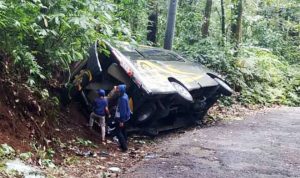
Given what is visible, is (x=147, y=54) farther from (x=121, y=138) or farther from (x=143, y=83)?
(x=121, y=138)

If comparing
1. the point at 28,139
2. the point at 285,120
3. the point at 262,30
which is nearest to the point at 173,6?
the point at 285,120

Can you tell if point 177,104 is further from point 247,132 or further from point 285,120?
point 285,120

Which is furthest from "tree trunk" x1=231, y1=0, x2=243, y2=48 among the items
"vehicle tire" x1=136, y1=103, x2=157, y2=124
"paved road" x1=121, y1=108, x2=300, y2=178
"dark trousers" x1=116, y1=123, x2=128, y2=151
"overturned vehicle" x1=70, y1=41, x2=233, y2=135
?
"dark trousers" x1=116, y1=123, x2=128, y2=151

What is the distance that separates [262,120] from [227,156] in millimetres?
5180

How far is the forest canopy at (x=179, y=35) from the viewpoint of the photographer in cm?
716

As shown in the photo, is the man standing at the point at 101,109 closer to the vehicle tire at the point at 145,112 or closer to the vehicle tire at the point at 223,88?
the vehicle tire at the point at 145,112

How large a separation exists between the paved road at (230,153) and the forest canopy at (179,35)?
2397 mm

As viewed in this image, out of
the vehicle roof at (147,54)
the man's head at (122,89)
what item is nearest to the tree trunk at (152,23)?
the vehicle roof at (147,54)

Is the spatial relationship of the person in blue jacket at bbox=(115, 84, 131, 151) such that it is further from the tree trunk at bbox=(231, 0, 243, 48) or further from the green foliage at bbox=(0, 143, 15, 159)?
the tree trunk at bbox=(231, 0, 243, 48)

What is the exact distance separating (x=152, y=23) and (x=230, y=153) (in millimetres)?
10093

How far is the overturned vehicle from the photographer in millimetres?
9086

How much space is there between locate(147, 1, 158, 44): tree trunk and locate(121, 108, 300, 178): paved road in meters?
6.94

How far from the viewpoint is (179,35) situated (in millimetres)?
19438

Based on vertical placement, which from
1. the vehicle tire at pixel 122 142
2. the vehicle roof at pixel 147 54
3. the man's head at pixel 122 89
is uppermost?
the vehicle roof at pixel 147 54
